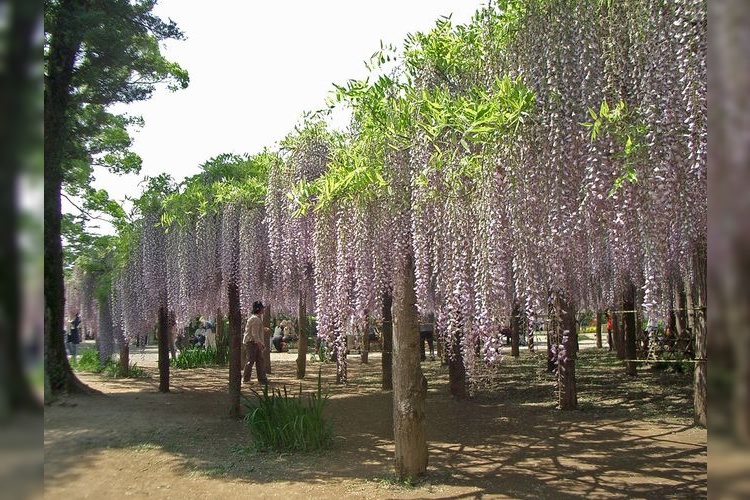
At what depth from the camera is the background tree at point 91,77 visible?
5.50 metres

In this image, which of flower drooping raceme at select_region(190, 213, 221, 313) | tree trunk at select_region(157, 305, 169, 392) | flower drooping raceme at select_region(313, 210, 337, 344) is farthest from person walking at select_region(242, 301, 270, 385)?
flower drooping raceme at select_region(313, 210, 337, 344)

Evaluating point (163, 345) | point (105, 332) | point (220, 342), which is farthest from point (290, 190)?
point (220, 342)

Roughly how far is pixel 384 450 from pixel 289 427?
1135 mm

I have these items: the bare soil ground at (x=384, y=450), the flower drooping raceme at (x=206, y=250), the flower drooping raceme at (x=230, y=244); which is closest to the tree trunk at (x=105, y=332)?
the bare soil ground at (x=384, y=450)

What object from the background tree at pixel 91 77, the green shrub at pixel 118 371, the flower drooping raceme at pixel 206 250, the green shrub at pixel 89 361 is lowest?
the green shrub at pixel 118 371

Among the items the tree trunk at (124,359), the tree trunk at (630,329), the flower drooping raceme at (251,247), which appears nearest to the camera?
the flower drooping raceme at (251,247)

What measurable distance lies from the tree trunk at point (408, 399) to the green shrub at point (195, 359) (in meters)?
11.5

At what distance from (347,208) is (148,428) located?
4089 millimetres

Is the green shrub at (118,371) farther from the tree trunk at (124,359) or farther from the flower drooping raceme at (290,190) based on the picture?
the flower drooping raceme at (290,190)

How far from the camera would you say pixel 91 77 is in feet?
20.6

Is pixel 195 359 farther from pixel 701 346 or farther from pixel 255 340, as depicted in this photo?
pixel 701 346

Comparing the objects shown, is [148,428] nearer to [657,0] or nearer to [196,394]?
[196,394]

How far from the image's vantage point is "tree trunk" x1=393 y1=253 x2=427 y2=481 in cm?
551
